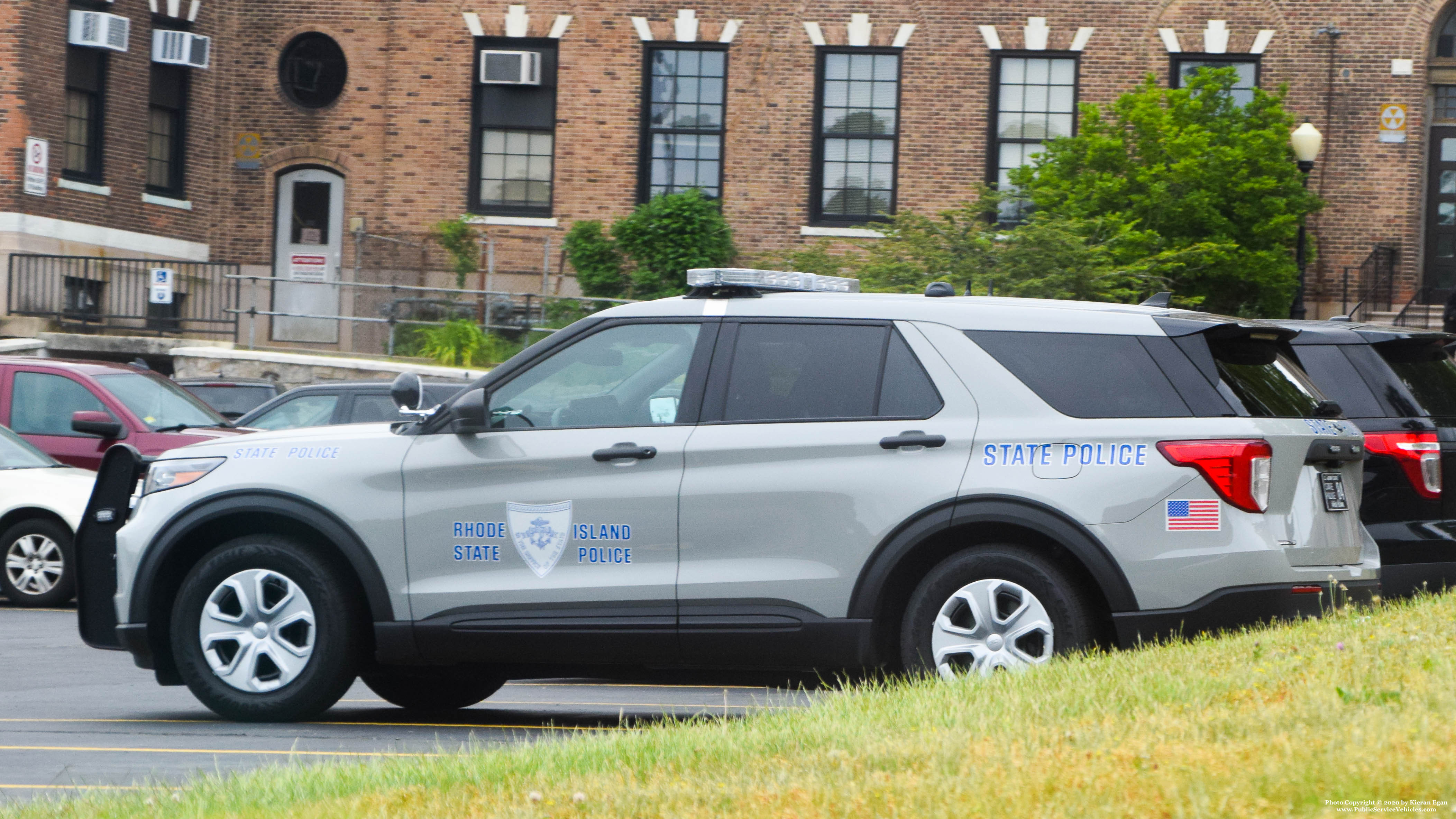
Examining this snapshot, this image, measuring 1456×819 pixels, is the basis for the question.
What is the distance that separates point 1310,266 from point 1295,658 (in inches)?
880

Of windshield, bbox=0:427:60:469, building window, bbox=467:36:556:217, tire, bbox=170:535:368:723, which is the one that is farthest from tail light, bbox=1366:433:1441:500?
building window, bbox=467:36:556:217

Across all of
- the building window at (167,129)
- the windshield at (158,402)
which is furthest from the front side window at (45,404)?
the building window at (167,129)

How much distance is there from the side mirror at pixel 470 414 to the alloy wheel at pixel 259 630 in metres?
1.01

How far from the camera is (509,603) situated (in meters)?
7.22

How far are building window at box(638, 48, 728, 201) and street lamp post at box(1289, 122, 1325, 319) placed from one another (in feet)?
29.1

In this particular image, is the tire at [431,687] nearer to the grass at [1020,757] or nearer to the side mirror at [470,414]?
the side mirror at [470,414]

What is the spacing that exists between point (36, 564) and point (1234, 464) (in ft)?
32.7

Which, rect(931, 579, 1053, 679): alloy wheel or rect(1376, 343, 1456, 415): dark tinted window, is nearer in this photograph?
rect(931, 579, 1053, 679): alloy wheel

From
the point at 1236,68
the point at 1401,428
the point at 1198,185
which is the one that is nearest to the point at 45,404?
the point at 1401,428

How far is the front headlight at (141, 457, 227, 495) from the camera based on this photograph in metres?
7.71

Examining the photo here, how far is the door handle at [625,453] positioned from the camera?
7102mm

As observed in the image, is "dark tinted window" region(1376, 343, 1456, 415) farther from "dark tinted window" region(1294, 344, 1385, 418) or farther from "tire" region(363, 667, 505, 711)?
"tire" region(363, 667, 505, 711)

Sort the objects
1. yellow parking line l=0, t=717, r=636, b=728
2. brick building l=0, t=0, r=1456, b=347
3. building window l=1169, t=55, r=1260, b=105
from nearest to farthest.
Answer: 1. yellow parking line l=0, t=717, r=636, b=728
2. brick building l=0, t=0, r=1456, b=347
3. building window l=1169, t=55, r=1260, b=105

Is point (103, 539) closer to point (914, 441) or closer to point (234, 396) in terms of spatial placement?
point (914, 441)
